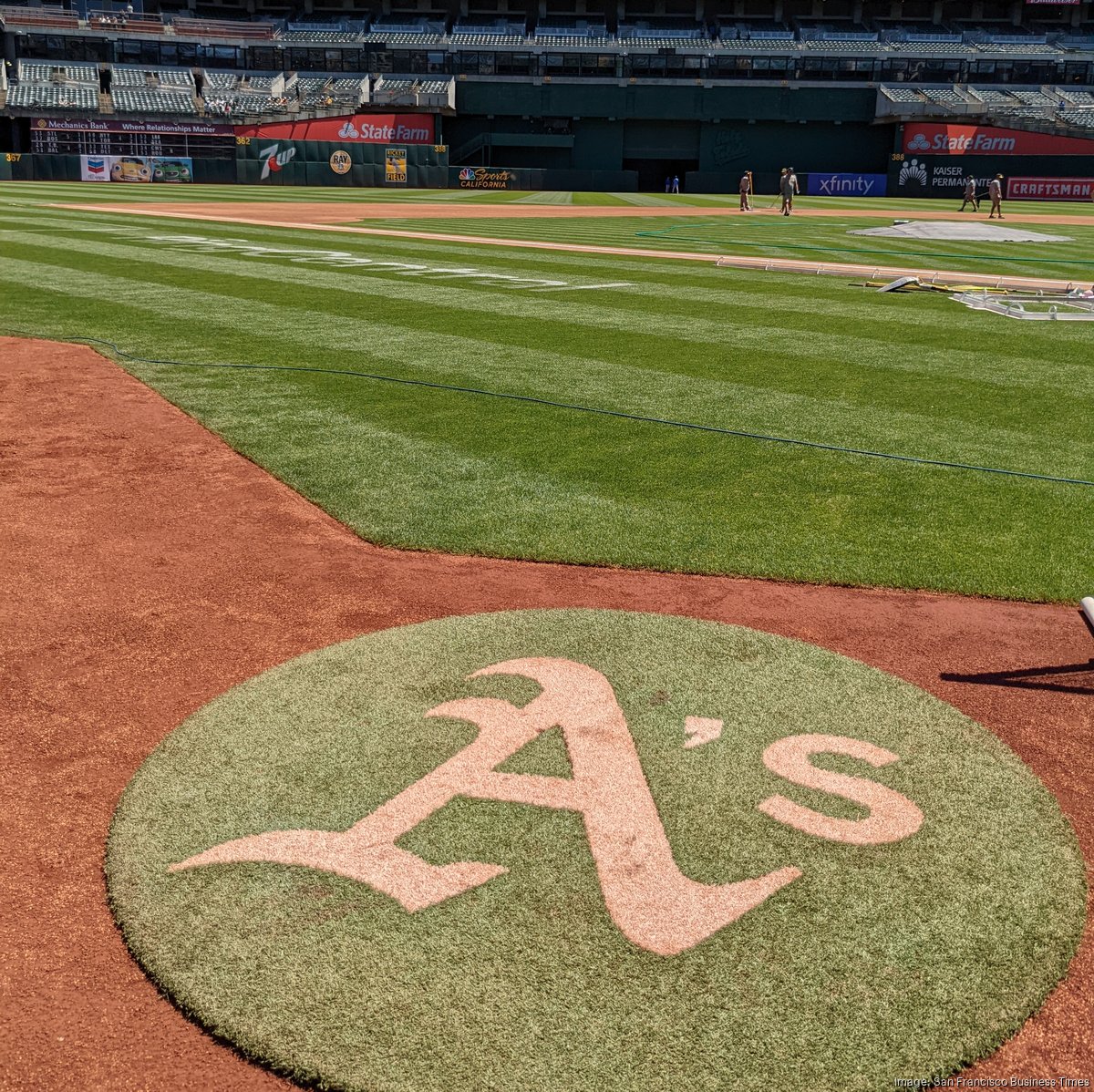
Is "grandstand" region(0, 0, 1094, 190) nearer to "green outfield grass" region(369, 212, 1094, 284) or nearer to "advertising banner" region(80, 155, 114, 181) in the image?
"advertising banner" region(80, 155, 114, 181)

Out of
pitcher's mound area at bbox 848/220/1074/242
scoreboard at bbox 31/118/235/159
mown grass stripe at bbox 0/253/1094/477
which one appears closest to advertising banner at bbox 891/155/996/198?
pitcher's mound area at bbox 848/220/1074/242

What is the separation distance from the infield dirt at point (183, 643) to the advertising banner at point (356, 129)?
52579 millimetres

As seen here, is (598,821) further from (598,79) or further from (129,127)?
(598,79)

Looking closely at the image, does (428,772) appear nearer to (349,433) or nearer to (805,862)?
(805,862)

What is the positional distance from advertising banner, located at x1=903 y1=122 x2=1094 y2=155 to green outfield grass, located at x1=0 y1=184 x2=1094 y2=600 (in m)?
40.8

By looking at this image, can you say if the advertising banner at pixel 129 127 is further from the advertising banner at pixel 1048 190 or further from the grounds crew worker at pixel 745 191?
the advertising banner at pixel 1048 190

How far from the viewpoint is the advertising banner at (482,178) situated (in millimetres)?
53781

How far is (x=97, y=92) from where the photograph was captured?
56.2m

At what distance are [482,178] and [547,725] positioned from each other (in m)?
53.7

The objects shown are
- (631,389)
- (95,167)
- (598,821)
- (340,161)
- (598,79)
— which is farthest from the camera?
(598,79)

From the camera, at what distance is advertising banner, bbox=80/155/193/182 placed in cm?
5125

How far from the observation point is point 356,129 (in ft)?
188

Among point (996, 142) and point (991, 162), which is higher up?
point (996, 142)

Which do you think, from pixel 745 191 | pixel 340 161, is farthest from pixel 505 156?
pixel 745 191
